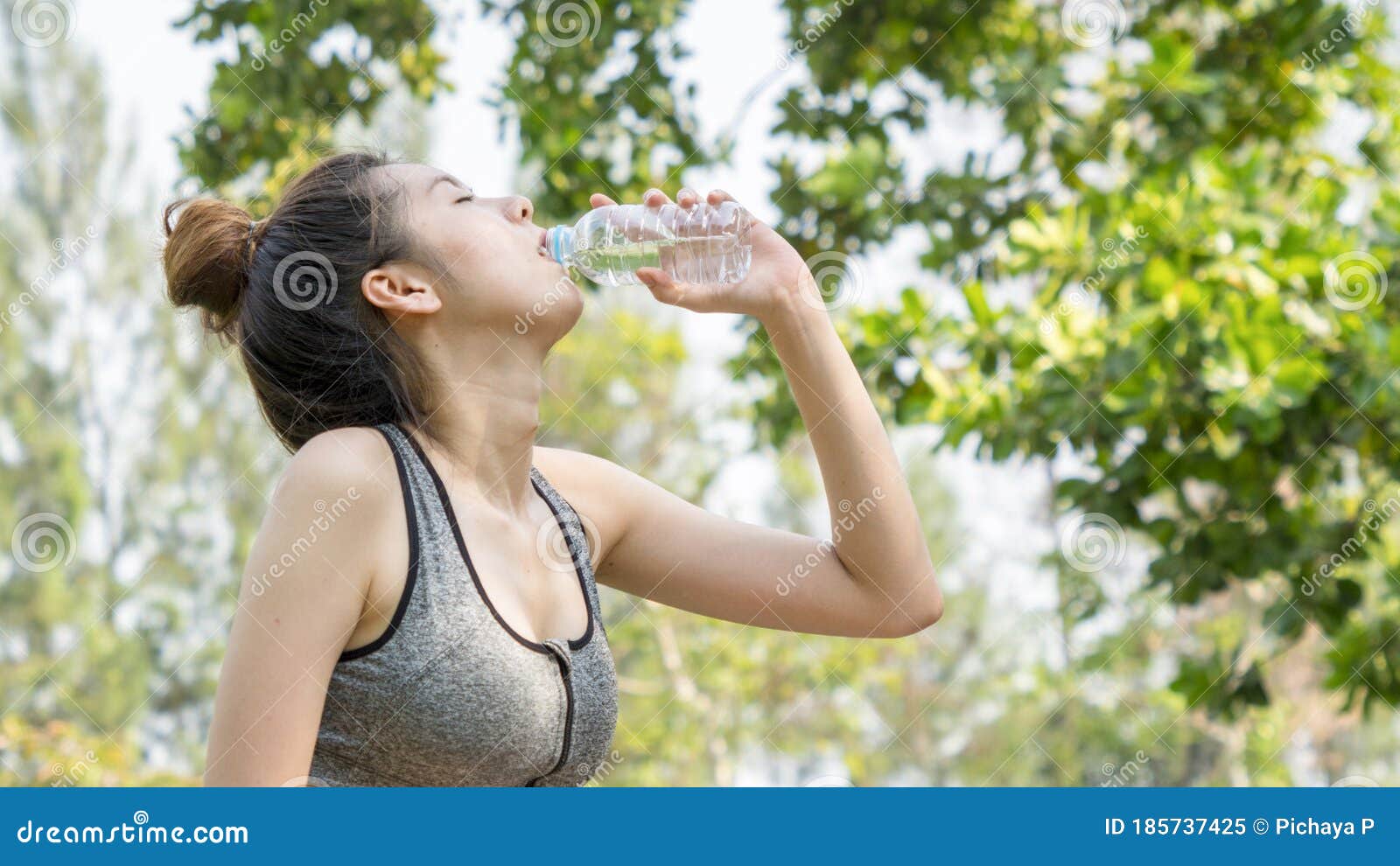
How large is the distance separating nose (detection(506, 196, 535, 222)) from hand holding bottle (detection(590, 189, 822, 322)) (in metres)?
0.10

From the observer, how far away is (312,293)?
1.80 m

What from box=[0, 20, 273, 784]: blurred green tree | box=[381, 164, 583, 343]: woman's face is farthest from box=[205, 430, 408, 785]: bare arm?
box=[0, 20, 273, 784]: blurred green tree

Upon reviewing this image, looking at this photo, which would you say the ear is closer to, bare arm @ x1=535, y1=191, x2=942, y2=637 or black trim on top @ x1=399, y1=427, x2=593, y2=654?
black trim on top @ x1=399, y1=427, x2=593, y2=654

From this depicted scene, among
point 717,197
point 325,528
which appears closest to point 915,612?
point 717,197

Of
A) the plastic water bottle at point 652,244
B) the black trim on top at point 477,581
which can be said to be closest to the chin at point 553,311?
the black trim on top at point 477,581

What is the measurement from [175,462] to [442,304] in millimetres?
15804

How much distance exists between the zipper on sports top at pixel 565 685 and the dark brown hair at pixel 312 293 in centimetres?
36

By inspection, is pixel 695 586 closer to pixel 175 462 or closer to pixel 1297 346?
pixel 1297 346

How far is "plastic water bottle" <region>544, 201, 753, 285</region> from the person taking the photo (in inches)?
92.3

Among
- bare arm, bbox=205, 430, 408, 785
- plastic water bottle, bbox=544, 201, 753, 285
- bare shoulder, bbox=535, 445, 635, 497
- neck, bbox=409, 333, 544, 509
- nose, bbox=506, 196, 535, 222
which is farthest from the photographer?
plastic water bottle, bbox=544, 201, 753, 285

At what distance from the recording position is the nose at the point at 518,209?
1.86 m

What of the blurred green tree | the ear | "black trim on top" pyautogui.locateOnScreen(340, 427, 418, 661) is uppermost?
the ear

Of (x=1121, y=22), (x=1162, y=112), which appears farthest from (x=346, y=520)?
(x=1121, y=22)

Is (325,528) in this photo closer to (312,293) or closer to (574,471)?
(312,293)
